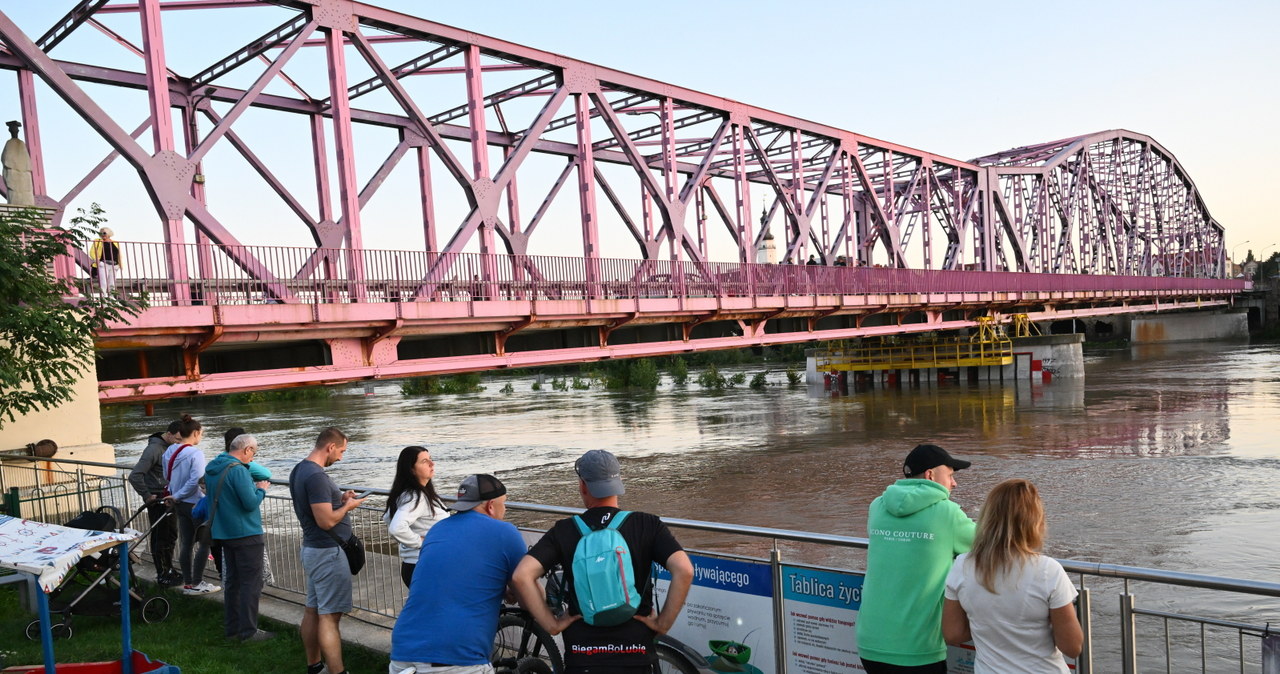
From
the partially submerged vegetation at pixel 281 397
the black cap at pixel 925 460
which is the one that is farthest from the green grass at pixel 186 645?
the partially submerged vegetation at pixel 281 397

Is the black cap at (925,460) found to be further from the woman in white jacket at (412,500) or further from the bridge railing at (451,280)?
the bridge railing at (451,280)

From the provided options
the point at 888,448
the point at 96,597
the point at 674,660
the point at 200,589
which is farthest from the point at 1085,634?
the point at 888,448

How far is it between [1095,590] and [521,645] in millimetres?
7826

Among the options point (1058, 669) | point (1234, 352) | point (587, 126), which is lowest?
point (1234, 352)

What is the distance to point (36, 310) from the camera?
956 cm

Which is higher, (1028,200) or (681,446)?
(1028,200)

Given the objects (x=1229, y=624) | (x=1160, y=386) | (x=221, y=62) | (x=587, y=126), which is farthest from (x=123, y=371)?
(x=1160, y=386)

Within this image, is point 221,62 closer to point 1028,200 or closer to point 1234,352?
point 1028,200

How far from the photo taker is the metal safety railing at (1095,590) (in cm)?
400

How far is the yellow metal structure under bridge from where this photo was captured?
50062 millimetres

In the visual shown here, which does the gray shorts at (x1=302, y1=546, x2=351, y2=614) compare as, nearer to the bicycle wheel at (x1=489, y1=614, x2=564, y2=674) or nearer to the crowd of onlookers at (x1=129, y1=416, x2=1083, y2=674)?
the bicycle wheel at (x1=489, y1=614, x2=564, y2=674)

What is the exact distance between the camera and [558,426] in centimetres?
3656

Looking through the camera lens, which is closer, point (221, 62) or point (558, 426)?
point (221, 62)

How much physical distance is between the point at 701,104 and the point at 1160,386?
91.1ft
